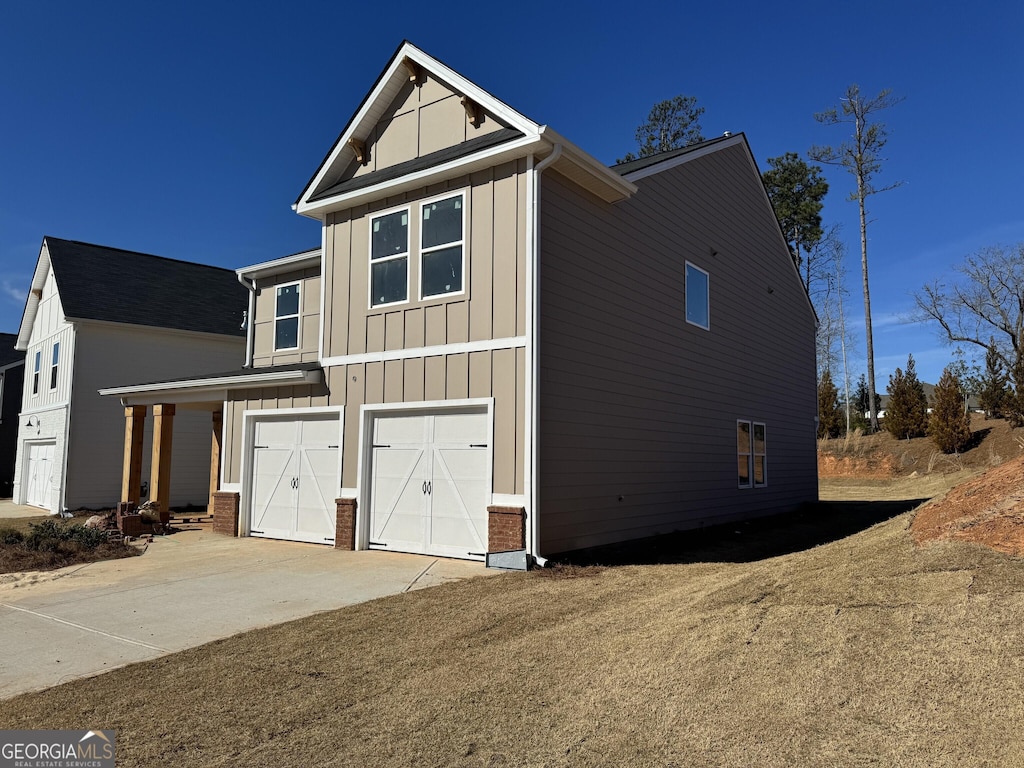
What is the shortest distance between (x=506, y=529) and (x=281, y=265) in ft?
28.9

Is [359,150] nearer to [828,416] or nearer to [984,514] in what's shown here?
[984,514]

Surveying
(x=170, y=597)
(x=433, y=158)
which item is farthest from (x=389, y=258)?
(x=170, y=597)

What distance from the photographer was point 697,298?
14.2 meters

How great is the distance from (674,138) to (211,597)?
1456 inches

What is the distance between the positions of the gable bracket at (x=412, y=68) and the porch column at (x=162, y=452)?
9.07 metres

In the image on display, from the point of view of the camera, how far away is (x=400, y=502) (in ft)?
35.9

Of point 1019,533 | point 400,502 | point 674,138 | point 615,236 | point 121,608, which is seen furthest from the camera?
point 674,138

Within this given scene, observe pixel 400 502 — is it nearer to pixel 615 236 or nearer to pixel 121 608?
pixel 121 608

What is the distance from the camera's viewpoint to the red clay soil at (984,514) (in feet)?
18.7

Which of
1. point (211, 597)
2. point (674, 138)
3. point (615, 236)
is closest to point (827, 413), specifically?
point (674, 138)

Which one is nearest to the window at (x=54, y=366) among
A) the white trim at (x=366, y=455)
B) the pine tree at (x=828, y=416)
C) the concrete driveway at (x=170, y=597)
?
the concrete driveway at (x=170, y=597)

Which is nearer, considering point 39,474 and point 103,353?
point 103,353

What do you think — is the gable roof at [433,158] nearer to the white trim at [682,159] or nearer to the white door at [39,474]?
the white trim at [682,159]

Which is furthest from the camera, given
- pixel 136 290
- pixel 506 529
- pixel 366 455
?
pixel 136 290
